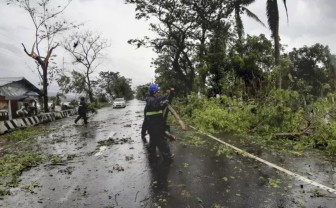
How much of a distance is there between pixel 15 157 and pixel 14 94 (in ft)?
70.2

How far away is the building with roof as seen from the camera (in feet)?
89.2

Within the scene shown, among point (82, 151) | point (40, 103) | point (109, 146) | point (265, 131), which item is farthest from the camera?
point (40, 103)

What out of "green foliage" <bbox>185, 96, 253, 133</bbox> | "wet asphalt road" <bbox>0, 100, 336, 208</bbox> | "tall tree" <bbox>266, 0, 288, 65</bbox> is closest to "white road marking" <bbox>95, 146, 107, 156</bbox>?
"wet asphalt road" <bbox>0, 100, 336, 208</bbox>

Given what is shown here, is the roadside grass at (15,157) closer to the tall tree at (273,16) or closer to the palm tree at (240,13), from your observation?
the tall tree at (273,16)

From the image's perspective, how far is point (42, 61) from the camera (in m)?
33.9

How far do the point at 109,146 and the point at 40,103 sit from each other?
3680 centimetres

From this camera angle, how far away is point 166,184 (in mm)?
6977

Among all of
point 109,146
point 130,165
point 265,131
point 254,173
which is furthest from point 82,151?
point 265,131

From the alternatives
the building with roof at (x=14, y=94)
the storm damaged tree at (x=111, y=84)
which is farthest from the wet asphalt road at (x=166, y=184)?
the storm damaged tree at (x=111, y=84)

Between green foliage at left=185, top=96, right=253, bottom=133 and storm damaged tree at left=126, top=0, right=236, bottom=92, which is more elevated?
storm damaged tree at left=126, top=0, right=236, bottom=92

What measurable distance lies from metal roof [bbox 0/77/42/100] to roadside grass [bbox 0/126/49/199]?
1348 cm

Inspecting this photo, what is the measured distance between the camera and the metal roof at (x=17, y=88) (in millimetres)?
29247

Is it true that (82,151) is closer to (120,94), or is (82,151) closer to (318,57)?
(318,57)

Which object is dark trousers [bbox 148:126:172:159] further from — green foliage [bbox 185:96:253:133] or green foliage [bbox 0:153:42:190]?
green foliage [bbox 185:96:253:133]
